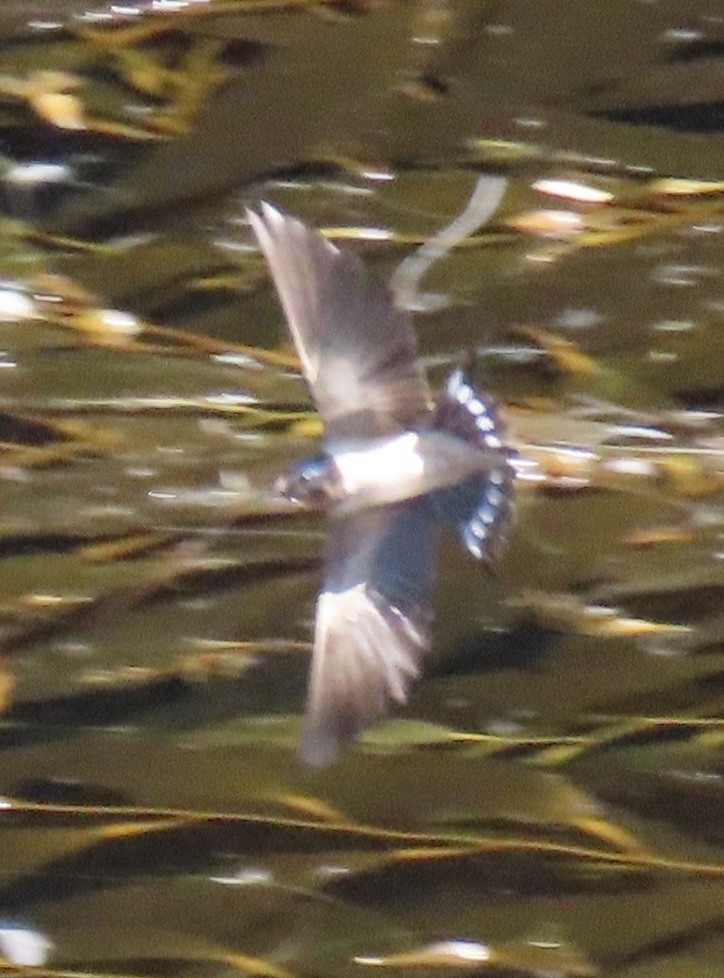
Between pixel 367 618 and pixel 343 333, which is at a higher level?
pixel 343 333

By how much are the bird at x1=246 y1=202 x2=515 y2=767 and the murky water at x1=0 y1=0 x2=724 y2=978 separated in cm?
10

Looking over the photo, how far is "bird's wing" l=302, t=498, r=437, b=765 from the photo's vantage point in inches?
44.2

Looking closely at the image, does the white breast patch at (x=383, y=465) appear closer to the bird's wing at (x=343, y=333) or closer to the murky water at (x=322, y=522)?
the bird's wing at (x=343, y=333)

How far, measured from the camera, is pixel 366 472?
3.75 ft

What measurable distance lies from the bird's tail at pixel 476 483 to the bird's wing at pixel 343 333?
0.02 m

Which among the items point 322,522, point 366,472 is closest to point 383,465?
point 366,472

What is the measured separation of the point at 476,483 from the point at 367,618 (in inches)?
3.6

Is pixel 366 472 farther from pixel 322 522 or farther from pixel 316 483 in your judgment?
pixel 322 522

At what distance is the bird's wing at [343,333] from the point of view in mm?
1143

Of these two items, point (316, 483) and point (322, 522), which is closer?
point (316, 483)

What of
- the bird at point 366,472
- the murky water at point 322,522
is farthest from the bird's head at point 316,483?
the murky water at point 322,522

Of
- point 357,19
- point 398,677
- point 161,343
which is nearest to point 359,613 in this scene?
point 398,677

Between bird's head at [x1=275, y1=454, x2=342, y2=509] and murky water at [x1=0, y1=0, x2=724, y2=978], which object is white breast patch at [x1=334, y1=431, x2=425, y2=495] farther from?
murky water at [x1=0, y1=0, x2=724, y2=978]

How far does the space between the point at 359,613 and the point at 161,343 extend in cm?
28
